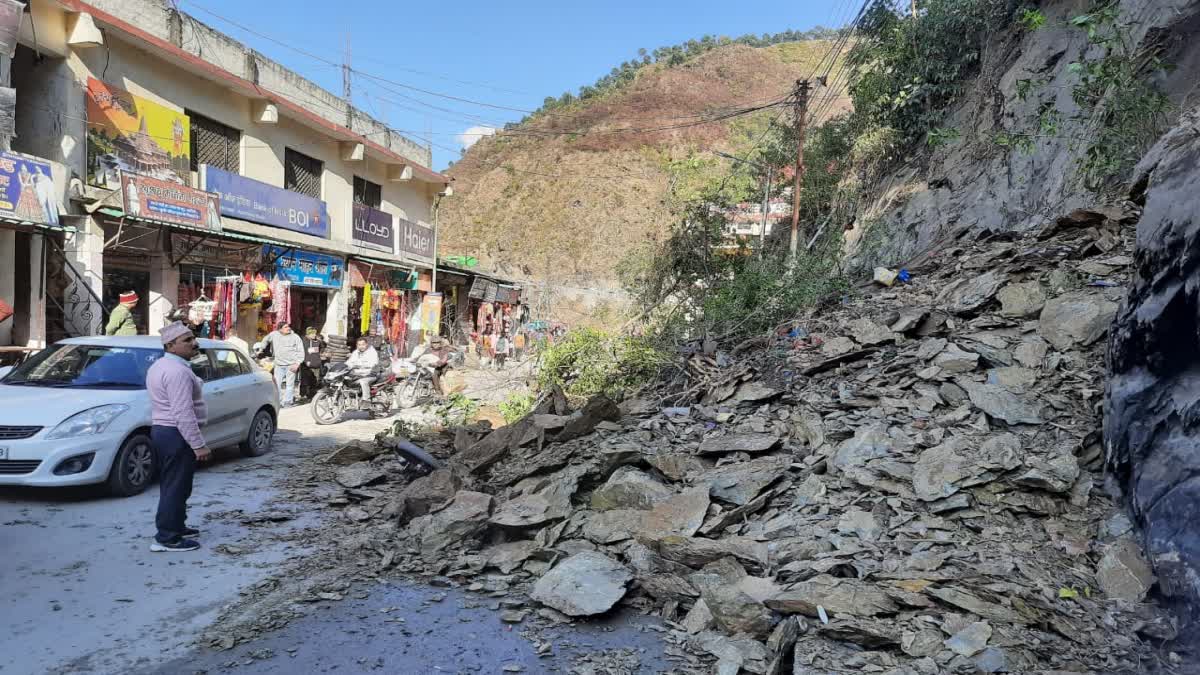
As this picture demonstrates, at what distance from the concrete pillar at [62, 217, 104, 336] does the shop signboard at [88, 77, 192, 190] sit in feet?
3.06

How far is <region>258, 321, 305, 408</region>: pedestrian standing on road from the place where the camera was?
41.1 feet

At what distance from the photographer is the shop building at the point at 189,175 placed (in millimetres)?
10609

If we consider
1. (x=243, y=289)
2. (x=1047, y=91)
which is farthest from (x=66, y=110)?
(x=1047, y=91)

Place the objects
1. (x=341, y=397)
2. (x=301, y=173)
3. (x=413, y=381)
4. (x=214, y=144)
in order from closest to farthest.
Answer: (x=341, y=397) → (x=413, y=381) → (x=214, y=144) → (x=301, y=173)

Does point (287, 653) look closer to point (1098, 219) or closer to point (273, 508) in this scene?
point (273, 508)

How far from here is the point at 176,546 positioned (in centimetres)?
484

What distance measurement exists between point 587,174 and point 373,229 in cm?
3113

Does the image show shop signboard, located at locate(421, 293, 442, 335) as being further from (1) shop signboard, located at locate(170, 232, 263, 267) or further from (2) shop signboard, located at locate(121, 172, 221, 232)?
(2) shop signboard, located at locate(121, 172, 221, 232)

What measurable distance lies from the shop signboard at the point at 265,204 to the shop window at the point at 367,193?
2499 millimetres

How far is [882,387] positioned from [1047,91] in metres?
9.31

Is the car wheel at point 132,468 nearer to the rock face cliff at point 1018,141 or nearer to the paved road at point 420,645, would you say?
the paved road at point 420,645

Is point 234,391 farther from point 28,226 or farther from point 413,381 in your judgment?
point 413,381

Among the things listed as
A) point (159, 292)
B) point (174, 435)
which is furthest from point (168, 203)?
point (174, 435)

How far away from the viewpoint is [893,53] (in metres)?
16.5
